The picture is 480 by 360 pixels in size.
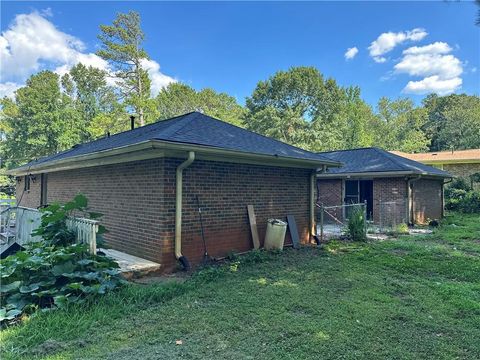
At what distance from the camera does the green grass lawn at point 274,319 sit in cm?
322

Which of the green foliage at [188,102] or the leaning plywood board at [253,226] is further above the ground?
the green foliage at [188,102]

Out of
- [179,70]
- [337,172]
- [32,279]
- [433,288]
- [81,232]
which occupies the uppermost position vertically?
[179,70]

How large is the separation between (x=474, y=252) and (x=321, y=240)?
12.7ft

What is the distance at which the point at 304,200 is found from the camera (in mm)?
9414

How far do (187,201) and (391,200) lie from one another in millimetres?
10639

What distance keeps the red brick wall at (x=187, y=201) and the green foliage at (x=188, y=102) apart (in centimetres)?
2806

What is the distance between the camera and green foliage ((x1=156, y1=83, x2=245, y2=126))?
36188mm

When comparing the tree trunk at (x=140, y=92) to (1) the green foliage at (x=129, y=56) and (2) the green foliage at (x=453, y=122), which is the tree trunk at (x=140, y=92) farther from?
(2) the green foliage at (x=453, y=122)

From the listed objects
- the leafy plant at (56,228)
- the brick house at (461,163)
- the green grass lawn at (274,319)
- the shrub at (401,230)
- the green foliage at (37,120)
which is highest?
the green foliage at (37,120)

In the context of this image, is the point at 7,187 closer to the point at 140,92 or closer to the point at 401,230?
the point at 140,92

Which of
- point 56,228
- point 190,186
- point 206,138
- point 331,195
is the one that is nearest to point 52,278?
point 56,228

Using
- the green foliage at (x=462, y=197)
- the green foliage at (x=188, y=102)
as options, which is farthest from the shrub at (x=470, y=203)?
the green foliage at (x=188, y=102)

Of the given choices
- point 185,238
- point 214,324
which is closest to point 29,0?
point 185,238

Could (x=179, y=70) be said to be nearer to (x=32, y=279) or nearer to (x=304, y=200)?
(x=304, y=200)
